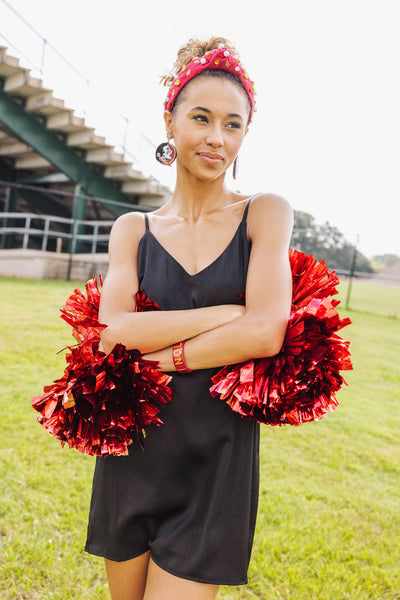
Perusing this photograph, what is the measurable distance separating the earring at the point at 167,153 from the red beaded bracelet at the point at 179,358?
693mm

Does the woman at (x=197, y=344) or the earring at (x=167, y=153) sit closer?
the woman at (x=197, y=344)

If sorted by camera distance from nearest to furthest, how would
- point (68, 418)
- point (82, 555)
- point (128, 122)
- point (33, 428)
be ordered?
point (68, 418)
point (82, 555)
point (33, 428)
point (128, 122)

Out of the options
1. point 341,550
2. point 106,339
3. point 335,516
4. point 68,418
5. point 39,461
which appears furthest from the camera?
point 39,461

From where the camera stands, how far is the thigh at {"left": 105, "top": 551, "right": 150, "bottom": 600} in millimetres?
1664

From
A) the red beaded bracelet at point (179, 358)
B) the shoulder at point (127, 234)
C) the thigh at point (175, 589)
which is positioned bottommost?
the thigh at point (175, 589)

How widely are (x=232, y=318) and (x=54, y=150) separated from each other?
13877 mm

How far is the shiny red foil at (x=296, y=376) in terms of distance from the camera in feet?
4.91

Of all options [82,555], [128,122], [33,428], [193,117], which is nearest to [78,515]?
[82,555]

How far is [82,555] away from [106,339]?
1.70m

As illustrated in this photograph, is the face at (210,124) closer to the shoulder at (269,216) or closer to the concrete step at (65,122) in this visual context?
the shoulder at (269,216)

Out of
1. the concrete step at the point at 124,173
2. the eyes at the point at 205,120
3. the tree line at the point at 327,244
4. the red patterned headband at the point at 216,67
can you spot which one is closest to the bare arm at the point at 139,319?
the eyes at the point at 205,120

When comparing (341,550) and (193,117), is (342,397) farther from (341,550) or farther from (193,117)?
(193,117)

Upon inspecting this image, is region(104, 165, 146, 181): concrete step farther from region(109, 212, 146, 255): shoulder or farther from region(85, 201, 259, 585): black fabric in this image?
region(85, 201, 259, 585): black fabric

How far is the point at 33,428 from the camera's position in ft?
13.9
